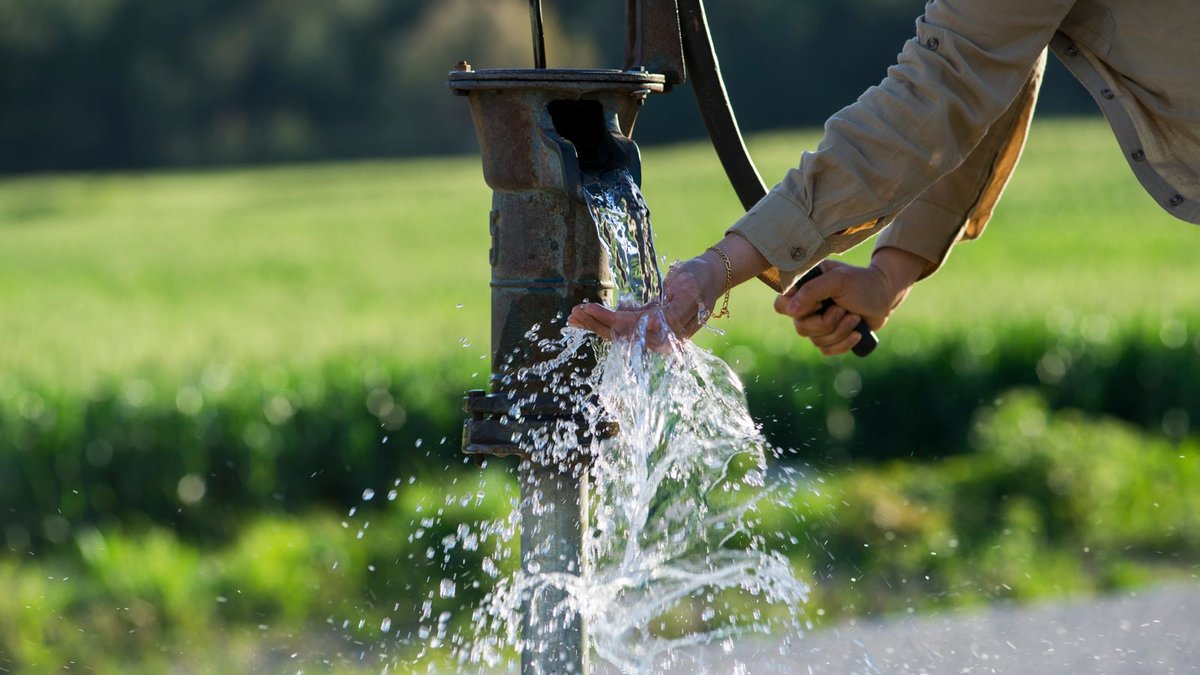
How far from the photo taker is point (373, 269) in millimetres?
10367

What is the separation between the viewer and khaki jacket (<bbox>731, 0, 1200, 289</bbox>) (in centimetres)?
178

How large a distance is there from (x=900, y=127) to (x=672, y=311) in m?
0.36

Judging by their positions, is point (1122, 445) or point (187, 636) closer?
point (187, 636)

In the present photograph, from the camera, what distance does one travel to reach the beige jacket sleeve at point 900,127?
5.83ft

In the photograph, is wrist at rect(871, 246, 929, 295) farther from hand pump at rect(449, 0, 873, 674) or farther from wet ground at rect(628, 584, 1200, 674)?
wet ground at rect(628, 584, 1200, 674)

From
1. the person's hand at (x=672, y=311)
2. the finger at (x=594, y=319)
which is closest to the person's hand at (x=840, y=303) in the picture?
the person's hand at (x=672, y=311)

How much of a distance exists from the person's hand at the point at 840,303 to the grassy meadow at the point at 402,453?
76.8 inches

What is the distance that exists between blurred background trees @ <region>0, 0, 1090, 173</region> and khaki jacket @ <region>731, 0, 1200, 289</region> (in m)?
24.8

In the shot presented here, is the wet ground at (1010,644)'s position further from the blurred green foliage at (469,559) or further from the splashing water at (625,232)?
the splashing water at (625,232)

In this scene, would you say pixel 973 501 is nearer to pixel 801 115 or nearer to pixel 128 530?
pixel 128 530

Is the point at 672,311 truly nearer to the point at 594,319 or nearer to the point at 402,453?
the point at 594,319

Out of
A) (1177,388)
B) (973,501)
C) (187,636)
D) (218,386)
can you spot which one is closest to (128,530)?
(218,386)

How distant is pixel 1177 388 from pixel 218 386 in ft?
13.6

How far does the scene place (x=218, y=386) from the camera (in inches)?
224
